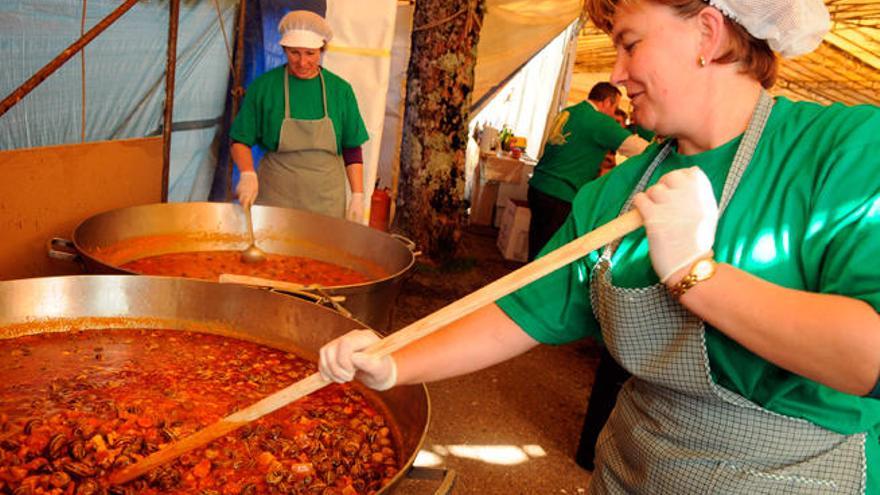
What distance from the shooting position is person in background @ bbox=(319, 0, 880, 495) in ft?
3.44

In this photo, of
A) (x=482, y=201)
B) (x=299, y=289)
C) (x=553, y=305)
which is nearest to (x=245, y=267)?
(x=299, y=289)

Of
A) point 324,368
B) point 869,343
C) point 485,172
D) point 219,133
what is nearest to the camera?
point 869,343

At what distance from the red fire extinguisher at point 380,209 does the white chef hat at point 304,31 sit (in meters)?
3.14

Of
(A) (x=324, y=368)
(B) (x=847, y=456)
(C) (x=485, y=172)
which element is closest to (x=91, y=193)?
(A) (x=324, y=368)

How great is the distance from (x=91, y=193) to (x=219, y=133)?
176cm

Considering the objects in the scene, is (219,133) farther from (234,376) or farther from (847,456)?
(847,456)

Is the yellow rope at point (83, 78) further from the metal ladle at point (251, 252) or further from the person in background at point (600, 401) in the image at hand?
the person in background at point (600, 401)

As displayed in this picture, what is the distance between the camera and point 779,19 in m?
1.24

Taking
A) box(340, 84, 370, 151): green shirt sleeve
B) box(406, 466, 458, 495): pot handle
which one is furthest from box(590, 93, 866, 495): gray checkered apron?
box(340, 84, 370, 151): green shirt sleeve

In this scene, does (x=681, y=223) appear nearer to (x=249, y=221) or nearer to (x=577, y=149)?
(x=249, y=221)

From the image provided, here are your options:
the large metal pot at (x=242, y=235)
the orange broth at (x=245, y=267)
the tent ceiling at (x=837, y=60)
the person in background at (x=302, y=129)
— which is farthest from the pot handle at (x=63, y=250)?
the tent ceiling at (x=837, y=60)

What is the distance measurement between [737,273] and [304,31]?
3113 mm

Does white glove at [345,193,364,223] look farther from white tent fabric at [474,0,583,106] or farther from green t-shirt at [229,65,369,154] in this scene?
white tent fabric at [474,0,583,106]

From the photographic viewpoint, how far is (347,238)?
10.7ft
